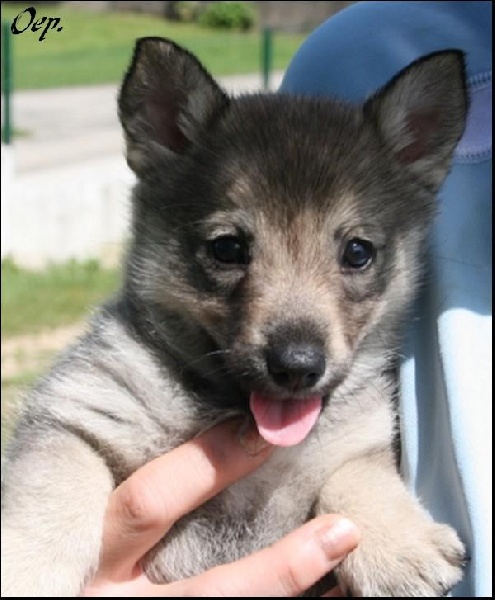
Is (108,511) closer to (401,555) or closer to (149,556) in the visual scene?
(149,556)

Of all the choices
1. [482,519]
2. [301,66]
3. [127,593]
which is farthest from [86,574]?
[301,66]

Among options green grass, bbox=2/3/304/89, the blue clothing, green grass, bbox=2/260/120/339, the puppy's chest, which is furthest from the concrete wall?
the puppy's chest

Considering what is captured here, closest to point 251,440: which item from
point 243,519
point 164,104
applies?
point 243,519

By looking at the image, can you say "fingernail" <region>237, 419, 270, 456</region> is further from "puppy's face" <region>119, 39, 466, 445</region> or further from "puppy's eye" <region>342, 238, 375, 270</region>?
"puppy's eye" <region>342, 238, 375, 270</region>

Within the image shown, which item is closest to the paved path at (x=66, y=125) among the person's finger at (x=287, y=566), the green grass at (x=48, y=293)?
the green grass at (x=48, y=293)

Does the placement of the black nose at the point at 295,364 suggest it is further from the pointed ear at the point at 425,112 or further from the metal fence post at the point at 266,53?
the metal fence post at the point at 266,53

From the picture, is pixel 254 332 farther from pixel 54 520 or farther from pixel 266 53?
pixel 266 53

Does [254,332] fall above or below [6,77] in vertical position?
below
